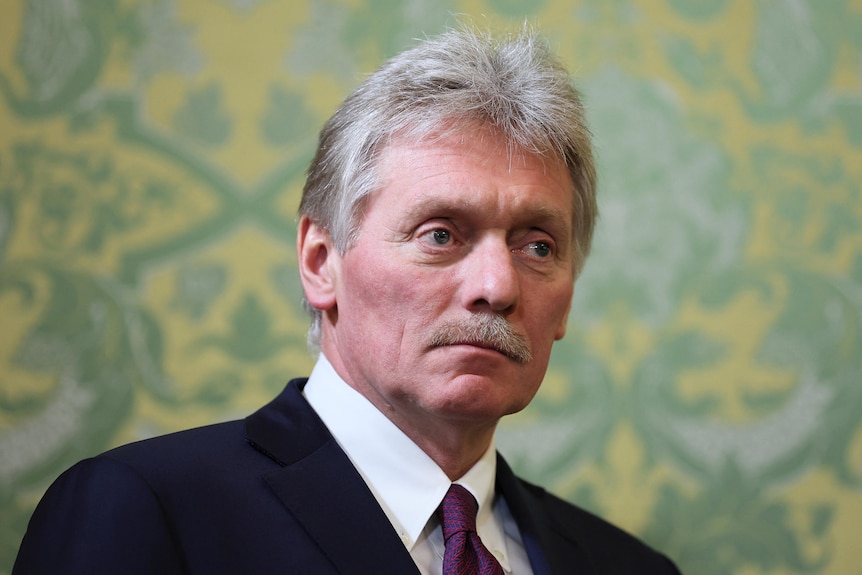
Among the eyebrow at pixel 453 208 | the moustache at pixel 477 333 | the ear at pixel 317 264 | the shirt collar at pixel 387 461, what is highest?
the eyebrow at pixel 453 208

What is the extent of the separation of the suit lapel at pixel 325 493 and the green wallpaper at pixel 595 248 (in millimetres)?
348

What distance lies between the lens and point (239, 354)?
68.6 inches

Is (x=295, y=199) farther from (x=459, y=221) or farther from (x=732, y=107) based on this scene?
(x=732, y=107)

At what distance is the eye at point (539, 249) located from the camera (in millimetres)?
1451

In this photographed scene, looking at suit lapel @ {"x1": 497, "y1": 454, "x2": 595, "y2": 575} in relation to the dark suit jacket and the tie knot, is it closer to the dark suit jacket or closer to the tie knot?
the tie knot

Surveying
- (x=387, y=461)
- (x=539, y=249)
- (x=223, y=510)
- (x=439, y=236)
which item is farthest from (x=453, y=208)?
(x=223, y=510)

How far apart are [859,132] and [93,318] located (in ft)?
4.25

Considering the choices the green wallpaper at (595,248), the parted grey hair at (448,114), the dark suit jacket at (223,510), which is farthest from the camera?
the green wallpaper at (595,248)

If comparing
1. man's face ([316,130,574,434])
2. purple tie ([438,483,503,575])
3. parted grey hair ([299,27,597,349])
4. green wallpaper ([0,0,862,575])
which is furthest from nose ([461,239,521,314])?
green wallpaper ([0,0,862,575])

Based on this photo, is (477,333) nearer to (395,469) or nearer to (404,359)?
(404,359)

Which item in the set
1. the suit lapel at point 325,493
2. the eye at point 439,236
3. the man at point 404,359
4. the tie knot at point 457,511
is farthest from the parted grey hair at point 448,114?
the tie knot at point 457,511

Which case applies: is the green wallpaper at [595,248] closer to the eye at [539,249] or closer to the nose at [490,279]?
the eye at [539,249]

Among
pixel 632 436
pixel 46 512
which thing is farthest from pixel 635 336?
pixel 46 512

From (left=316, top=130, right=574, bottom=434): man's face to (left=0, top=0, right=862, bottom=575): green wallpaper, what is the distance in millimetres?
359
